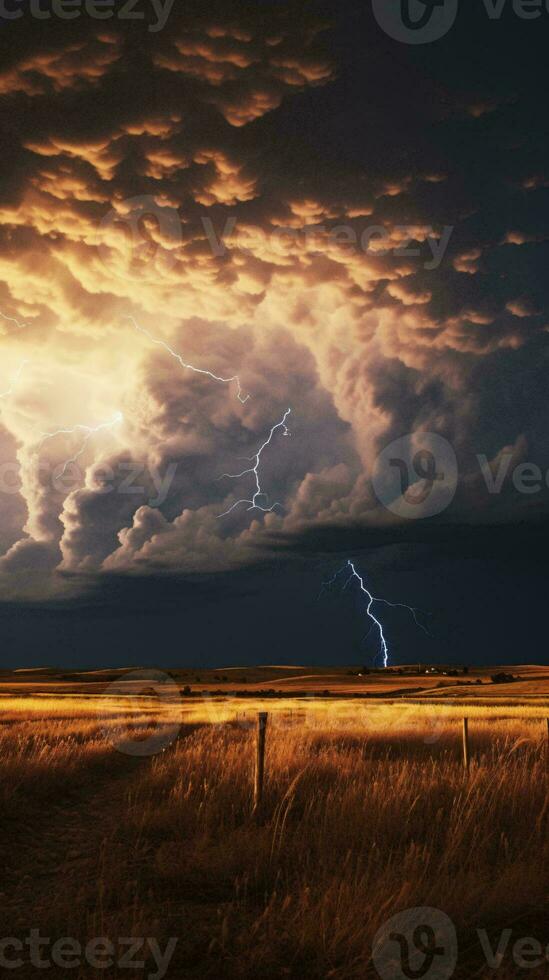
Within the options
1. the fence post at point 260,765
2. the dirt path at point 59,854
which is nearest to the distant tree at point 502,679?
the dirt path at point 59,854

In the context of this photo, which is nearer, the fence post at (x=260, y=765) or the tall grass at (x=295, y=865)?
the tall grass at (x=295, y=865)

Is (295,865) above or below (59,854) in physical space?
above

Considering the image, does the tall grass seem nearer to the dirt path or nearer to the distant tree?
the dirt path

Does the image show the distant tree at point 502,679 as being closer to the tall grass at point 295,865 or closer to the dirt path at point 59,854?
the tall grass at point 295,865

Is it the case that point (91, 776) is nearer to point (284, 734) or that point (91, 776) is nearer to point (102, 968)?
point (284, 734)

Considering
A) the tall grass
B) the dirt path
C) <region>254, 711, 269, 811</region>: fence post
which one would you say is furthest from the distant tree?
<region>254, 711, 269, 811</region>: fence post

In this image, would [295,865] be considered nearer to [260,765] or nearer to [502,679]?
[260,765]

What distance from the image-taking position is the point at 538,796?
25.5 ft

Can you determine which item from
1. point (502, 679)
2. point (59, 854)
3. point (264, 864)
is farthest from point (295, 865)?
point (502, 679)

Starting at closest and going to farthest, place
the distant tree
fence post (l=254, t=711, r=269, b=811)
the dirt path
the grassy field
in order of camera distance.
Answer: the grassy field, the dirt path, fence post (l=254, t=711, r=269, b=811), the distant tree

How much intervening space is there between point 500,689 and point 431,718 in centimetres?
3663

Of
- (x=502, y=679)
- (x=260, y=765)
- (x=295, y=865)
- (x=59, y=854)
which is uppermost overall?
(x=502, y=679)

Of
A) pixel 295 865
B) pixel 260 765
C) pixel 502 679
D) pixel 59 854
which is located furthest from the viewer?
pixel 502 679

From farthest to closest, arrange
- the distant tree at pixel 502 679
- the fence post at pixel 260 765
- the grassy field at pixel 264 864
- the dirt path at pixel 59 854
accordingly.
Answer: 1. the distant tree at pixel 502 679
2. the fence post at pixel 260 765
3. the dirt path at pixel 59 854
4. the grassy field at pixel 264 864
